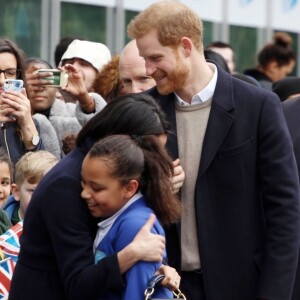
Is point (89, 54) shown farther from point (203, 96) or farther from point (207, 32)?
point (207, 32)

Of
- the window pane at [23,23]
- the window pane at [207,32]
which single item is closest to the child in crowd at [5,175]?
the window pane at [23,23]

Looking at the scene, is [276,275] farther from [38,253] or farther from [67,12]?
[67,12]

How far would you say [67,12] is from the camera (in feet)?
49.1

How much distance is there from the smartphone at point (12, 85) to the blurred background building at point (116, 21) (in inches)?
274

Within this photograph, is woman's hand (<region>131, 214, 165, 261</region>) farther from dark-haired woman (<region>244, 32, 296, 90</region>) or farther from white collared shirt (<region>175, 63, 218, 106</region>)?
dark-haired woman (<region>244, 32, 296, 90</region>)

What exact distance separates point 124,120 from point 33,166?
2.14m

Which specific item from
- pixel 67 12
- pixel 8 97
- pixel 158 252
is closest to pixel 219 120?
pixel 158 252

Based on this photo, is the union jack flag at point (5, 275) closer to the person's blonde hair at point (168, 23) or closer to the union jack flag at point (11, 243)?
the union jack flag at point (11, 243)

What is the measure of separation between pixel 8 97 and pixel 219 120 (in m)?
1.93

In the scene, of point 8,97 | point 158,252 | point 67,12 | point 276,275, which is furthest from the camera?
point 67,12

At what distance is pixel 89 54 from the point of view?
878cm

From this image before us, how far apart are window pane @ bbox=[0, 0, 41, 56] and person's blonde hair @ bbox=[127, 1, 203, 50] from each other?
338 inches

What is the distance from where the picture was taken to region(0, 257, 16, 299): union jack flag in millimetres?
5578

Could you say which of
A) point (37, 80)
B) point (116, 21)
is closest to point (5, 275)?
point (37, 80)
